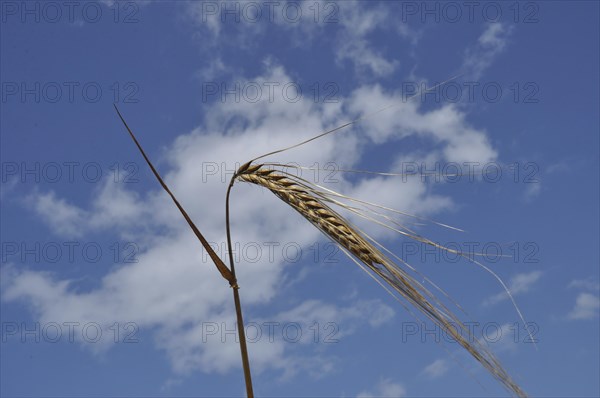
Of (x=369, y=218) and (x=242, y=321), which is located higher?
(x=369, y=218)

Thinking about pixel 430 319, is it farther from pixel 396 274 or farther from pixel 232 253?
pixel 232 253

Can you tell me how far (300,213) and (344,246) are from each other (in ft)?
0.99

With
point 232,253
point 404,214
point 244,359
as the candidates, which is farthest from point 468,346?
point 232,253

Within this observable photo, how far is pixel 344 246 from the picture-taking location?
8.76 feet

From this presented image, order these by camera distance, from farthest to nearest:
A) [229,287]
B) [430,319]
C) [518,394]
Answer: [229,287]
[430,319]
[518,394]

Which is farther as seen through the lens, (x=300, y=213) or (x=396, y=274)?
(x=300, y=213)

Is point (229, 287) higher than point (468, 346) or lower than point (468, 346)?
higher

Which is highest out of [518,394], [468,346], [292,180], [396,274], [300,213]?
[292,180]

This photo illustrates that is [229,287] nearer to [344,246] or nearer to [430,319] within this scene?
[344,246]

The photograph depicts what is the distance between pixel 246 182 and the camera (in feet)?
10.4

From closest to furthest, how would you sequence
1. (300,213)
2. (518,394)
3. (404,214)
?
1. (518,394)
2. (404,214)
3. (300,213)

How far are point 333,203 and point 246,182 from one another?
569 millimetres

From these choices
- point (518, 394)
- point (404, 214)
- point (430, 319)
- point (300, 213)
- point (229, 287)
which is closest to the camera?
point (518, 394)

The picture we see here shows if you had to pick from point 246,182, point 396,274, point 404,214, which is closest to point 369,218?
point 404,214
